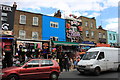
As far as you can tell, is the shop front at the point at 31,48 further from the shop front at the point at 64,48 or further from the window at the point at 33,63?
the window at the point at 33,63

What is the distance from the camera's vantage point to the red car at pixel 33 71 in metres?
7.77

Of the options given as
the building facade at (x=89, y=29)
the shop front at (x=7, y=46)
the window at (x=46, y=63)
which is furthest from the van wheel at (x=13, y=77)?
the building facade at (x=89, y=29)

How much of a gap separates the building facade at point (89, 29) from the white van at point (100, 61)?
14.8 m

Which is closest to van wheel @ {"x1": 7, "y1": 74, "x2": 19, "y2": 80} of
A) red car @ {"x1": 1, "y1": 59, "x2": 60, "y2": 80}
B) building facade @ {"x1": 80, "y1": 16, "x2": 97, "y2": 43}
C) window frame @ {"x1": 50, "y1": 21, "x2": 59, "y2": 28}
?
red car @ {"x1": 1, "y1": 59, "x2": 60, "y2": 80}

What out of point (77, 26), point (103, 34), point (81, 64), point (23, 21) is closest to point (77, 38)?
point (77, 26)

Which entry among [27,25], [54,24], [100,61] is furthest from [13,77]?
[54,24]

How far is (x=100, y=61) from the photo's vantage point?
1092 cm

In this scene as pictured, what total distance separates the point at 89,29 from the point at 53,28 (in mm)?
9555

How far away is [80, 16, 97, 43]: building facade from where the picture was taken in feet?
90.8

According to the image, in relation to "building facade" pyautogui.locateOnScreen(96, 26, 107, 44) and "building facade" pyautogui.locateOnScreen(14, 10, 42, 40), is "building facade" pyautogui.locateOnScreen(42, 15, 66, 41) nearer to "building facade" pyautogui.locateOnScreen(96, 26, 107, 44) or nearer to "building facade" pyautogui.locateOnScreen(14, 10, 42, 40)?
"building facade" pyautogui.locateOnScreen(14, 10, 42, 40)

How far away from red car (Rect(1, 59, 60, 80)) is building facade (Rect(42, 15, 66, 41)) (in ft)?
42.4

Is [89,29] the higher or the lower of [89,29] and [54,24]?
the lower

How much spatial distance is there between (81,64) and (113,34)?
1037 inches

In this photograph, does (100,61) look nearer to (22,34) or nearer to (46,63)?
(46,63)
